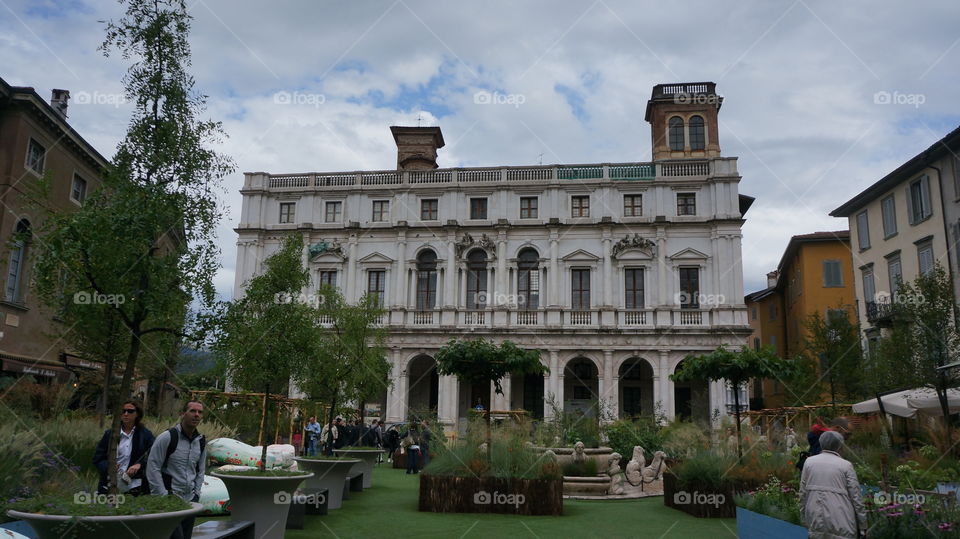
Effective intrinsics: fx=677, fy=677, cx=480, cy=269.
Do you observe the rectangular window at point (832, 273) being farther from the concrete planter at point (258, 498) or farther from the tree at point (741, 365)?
the concrete planter at point (258, 498)

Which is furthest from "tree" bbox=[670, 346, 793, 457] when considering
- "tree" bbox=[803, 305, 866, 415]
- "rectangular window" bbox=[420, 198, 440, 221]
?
"rectangular window" bbox=[420, 198, 440, 221]

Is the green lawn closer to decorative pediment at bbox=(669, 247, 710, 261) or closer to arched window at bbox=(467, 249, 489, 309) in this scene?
decorative pediment at bbox=(669, 247, 710, 261)

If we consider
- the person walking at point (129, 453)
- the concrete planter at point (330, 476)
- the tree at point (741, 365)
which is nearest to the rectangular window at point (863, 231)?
the tree at point (741, 365)

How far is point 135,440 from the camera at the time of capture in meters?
7.61

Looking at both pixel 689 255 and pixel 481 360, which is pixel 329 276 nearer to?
pixel 689 255

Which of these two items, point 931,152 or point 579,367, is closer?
point 931,152

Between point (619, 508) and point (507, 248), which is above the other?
point (507, 248)

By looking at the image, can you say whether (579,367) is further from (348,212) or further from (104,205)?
(104,205)

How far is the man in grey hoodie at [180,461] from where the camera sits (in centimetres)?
679

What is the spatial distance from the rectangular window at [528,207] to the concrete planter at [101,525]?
3256cm

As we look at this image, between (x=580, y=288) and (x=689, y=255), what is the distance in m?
5.81

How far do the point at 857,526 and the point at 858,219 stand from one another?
3105cm

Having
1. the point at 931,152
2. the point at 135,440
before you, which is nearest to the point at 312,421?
the point at 135,440

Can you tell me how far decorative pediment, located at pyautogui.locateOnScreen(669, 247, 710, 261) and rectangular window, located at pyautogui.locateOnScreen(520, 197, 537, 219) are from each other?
25.2ft
